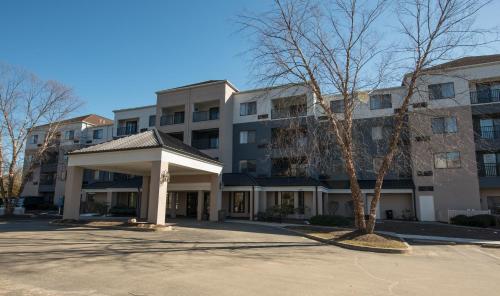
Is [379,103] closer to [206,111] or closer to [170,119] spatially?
[206,111]

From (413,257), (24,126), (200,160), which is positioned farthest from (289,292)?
(24,126)

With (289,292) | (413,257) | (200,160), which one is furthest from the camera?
(200,160)

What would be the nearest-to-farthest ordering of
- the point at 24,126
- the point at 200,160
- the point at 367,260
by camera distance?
the point at 367,260
the point at 200,160
the point at 24,126

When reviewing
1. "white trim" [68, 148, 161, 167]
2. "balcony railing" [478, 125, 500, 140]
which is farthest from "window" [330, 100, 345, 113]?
"balcony railing" [478, 125, 500, 140]

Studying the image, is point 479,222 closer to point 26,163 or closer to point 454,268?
point 454,268

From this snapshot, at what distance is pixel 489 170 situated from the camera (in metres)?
27.0

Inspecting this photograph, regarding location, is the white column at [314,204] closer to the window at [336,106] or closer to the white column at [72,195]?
the window at [336,106]

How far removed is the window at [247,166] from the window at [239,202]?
248cm

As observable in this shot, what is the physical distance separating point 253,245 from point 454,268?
273 inches

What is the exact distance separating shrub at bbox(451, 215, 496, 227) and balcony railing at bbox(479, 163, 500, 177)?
5066 millimetres

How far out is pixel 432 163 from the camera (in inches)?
1096

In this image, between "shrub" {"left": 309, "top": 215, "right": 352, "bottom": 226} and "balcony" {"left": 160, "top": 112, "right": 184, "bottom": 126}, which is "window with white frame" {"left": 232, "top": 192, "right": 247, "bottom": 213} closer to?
"shrub" {"left": 309, "top": 215, "right": 352, "bottom": 226}

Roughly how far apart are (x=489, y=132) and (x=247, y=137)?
67.7 ft

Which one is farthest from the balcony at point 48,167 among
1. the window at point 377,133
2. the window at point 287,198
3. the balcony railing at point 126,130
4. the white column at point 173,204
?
the window at point 377,133
